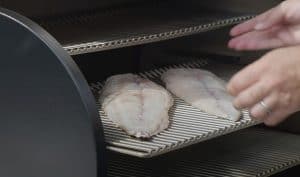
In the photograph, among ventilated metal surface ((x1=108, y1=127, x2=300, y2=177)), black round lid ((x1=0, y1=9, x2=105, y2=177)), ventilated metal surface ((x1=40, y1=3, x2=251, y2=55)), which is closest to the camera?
black round lid ((x1=0, y1=9, x2=105, y2=177))

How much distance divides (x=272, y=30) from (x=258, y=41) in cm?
4

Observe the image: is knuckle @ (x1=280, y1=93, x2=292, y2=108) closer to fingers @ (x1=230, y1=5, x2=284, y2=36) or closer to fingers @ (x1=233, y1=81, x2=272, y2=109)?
fingers @ (x1=233, y1=81, x2=272, y2=109)

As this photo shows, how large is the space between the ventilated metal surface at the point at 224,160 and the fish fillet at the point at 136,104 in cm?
19

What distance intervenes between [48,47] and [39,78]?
6 centimetres

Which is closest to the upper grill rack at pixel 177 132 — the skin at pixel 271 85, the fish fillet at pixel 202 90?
the fish fillet at pixel 202 90

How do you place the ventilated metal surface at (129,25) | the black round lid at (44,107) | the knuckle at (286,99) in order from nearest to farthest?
the black round lid at (44,107)
the knuckle at (286,99)
the ventilated metal surface at (129,25)

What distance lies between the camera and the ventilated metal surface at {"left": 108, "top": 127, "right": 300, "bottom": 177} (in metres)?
1.49

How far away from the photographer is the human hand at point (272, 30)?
1.34 meters

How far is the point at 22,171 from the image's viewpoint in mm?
1142

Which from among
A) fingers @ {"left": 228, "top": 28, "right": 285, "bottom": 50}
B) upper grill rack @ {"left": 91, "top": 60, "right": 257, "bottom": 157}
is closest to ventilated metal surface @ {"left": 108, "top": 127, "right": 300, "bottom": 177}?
upper grill rack @ {"left": 91, "top": 60, "right": 257, "bottom": 157}

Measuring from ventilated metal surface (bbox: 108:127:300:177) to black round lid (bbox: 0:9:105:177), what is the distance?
0.37 meters

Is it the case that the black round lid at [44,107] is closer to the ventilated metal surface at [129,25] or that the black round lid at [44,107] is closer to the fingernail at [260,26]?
the ventilated metal surface at [129,25]

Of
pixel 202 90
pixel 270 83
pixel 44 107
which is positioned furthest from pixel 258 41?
pixel 44 107

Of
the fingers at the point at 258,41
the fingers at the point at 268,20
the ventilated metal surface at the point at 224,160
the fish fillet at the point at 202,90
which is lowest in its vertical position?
the ventilated metal surface at the point at 224,160
